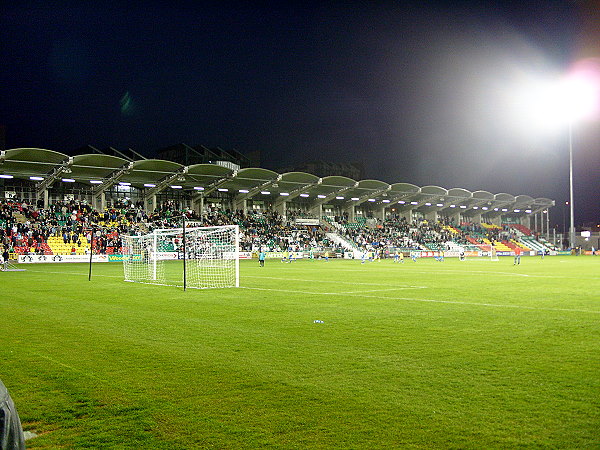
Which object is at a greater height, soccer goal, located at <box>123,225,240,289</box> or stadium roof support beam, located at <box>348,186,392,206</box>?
stadium roof support beam, located at <box>348,186,392,206</box>

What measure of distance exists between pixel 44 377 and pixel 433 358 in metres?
5.46

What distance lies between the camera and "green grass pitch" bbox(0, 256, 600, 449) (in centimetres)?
479

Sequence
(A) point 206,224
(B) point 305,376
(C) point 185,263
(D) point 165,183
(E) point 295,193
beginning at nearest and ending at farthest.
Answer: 1. (B) point 305,376
2. (C) point 185,263
3. (D) point 165,183
4. (A) point 206,224
5. (E) point 295,193

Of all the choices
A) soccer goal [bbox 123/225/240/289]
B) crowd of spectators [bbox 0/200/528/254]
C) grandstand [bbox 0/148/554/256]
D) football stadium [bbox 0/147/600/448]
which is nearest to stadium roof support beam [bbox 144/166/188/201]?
grandstand [bbox 0/148/554/256]

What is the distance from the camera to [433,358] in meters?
7.87

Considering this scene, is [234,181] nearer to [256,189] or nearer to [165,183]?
[256,189]

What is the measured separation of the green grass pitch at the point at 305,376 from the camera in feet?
15.7

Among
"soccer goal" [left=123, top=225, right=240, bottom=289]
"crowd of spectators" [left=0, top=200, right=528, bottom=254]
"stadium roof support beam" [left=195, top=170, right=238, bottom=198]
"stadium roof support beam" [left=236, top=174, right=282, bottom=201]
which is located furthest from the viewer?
"stadium roof support beam" [left=236, top=174, right=282, bottom=201]

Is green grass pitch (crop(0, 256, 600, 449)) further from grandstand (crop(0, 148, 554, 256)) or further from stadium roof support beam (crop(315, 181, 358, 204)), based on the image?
stadium roof support beam (crop(315, 181, 358, 204))

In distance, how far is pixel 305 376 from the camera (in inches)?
269

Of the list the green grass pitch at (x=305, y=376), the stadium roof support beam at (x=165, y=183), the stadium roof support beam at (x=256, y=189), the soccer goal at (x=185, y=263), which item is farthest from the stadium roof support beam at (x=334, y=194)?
the green grass pitch at (x=305, y=376)

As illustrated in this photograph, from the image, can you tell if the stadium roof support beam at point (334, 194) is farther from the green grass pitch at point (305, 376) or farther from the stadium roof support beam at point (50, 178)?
the green grass pitch at point (305, 376)

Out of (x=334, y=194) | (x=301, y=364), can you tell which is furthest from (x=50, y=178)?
(x=301, y=364)

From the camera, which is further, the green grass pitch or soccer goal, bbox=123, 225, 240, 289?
soccer goal, bbox=123, 225, 240, 289
